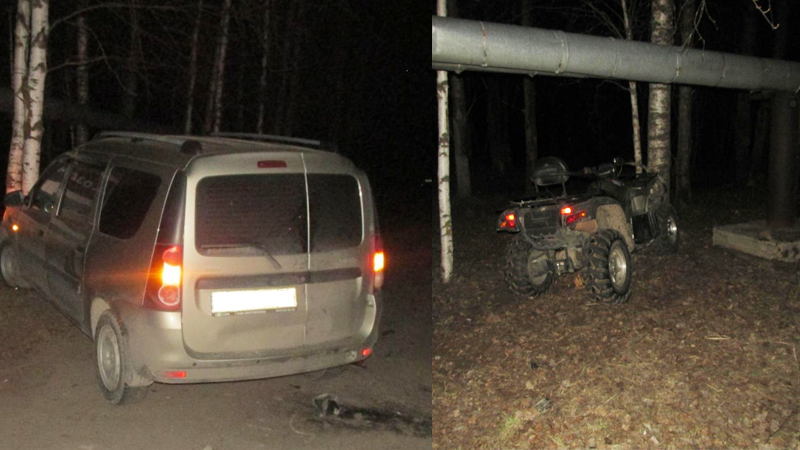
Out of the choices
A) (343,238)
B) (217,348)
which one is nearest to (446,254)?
(343,238)

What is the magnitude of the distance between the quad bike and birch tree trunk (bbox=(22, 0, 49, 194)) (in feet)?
20.4

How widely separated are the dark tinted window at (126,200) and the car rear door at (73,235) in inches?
9.8

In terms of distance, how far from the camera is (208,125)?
20.3 m

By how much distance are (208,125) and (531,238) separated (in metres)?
13.3

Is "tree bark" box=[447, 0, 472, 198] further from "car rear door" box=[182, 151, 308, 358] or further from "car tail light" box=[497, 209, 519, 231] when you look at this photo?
"car rear door" box=[182, 151, 308, 358]

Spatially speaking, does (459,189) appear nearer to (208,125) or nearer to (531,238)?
(208,125)

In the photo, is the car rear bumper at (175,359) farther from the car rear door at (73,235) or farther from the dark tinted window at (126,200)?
the car rear door at (73,235)

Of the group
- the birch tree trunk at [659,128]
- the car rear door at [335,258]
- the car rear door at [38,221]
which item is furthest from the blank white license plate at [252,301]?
the birch tree trunk at [659,128]

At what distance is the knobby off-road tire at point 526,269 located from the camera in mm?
9078

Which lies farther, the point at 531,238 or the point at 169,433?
the point at 531,238

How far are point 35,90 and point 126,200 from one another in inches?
205

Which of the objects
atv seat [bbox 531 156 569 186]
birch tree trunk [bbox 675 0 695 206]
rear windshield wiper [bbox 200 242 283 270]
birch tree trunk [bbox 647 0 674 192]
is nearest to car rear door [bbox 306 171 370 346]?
rear windshield wiper [bbox 200 242 283 270]

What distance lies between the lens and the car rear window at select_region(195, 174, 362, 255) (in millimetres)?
5594

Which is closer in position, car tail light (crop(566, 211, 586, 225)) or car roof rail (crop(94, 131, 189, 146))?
car roof rail (crop(94, 131, 189, 146))
